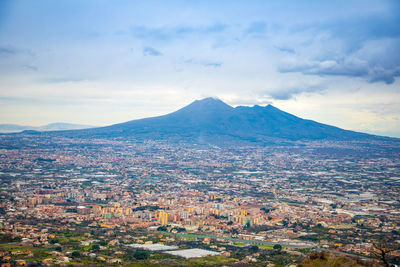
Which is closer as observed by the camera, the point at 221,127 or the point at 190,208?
the point at 190,208

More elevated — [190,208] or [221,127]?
[221,127]

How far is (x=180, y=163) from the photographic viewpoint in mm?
75188

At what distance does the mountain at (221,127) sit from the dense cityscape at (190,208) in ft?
88.0

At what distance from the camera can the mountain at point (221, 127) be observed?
109312mm

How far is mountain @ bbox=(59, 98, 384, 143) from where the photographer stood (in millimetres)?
109312

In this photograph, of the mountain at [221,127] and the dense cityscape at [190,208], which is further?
the mountain at [221,127]

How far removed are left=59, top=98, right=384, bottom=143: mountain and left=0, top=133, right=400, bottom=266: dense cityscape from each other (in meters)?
26.8

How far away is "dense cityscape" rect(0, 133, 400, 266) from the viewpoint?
81.5ft

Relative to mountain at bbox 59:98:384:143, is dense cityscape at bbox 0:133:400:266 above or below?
below

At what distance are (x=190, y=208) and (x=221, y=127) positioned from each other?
83.7 m

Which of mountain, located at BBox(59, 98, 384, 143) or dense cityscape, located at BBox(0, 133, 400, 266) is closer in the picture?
dense cityscape, located at BBox(0, 133, 400, 266)

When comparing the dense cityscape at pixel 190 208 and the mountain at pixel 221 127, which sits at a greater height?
the mountain at pixel 221 127

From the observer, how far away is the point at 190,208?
1526 inches

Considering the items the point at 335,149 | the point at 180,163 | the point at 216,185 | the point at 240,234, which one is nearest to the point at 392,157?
the point at 335,149
